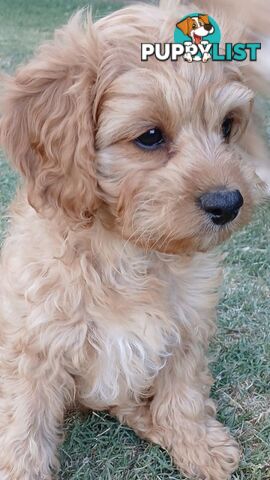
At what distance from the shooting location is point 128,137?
2.28m

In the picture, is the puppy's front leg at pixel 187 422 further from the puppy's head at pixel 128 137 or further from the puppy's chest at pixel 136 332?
the puppy's head at pixel 128 137

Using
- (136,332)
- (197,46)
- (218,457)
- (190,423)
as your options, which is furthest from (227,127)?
(218,457)

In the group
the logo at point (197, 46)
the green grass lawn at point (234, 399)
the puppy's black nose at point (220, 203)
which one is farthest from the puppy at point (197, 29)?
the green grass lawn at point (234, 399)

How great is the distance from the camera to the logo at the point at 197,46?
89.2 inches

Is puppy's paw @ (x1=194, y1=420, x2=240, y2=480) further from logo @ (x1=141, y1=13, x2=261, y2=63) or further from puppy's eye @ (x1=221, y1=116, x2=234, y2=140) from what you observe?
logo @ (x1=141, y1=13, x2=261, y2=63)

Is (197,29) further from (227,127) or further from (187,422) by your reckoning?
(187,422)

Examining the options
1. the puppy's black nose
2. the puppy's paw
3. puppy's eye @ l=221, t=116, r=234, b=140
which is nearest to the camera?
the puppy's black nose

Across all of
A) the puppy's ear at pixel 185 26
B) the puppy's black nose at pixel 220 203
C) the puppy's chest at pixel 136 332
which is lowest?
the puppy's chest at pixel 136 332

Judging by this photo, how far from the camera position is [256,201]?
2514 millimetres

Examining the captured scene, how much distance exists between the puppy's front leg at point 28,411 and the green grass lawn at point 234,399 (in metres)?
0.21

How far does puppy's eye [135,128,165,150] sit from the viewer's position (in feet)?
7.47

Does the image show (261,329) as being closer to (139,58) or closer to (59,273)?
(59,273)

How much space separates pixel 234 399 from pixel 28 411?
103cm

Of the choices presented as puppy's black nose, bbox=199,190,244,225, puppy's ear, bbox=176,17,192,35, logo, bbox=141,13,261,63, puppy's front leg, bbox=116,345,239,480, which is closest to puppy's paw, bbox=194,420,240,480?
puppy's front leg, bbox=116,345,239,480
